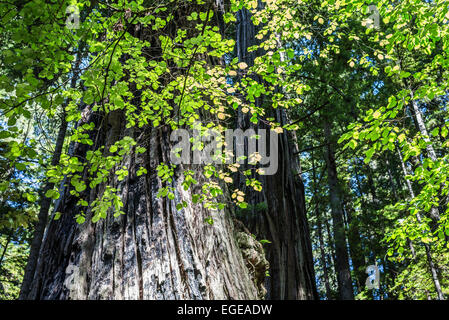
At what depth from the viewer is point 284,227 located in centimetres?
462

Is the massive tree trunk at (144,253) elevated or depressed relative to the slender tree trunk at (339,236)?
depressed

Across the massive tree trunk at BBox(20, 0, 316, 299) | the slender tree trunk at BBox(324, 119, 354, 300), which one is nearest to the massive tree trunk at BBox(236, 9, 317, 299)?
the massive tree trunk at BBox(20, 0, 316, 299)

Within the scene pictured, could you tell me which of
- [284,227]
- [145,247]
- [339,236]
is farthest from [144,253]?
[339,236]

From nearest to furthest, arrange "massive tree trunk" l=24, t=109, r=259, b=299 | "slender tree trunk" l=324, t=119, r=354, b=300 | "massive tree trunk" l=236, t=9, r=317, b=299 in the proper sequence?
1. "massive tree trunk" l=24, t=109, r=259, b=299
2. "massive tree trunk" l=236, t=9, r=317, b=299
3. "slender tree trunk" l=324, t=119, r=354, b=300

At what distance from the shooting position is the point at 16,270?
12.3 metres

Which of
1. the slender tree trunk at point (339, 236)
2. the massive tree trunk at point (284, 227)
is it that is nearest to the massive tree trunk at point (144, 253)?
the massive tree trunk at point (284, 227)

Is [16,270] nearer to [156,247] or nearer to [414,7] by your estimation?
[156,247]

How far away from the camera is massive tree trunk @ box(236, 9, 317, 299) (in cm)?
428

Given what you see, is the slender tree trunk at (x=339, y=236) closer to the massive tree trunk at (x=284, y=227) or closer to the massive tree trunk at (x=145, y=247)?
the massive tree trunk at (x=284, y=227)

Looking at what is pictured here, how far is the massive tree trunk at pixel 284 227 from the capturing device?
428cm

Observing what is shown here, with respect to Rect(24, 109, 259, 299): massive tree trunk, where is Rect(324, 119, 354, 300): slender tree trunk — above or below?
above

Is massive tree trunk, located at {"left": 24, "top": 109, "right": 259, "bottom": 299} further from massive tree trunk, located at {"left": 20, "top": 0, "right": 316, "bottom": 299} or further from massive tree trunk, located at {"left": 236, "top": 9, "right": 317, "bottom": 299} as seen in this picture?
massive tree trunk, located at {"left": 236, "top": 9, "right": 317, "bottom": 299}

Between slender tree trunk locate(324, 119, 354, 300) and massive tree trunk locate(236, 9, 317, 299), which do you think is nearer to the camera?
massive tree trunk locate(236, 9, 317, 299)

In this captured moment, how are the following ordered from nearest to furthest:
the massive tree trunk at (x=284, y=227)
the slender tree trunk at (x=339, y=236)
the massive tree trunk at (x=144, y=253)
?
the massive tree trunk at (x=144, y=253), the massive tree trunk at (x=284, y=227), the slender tree trunk at (x=339, y=236)
